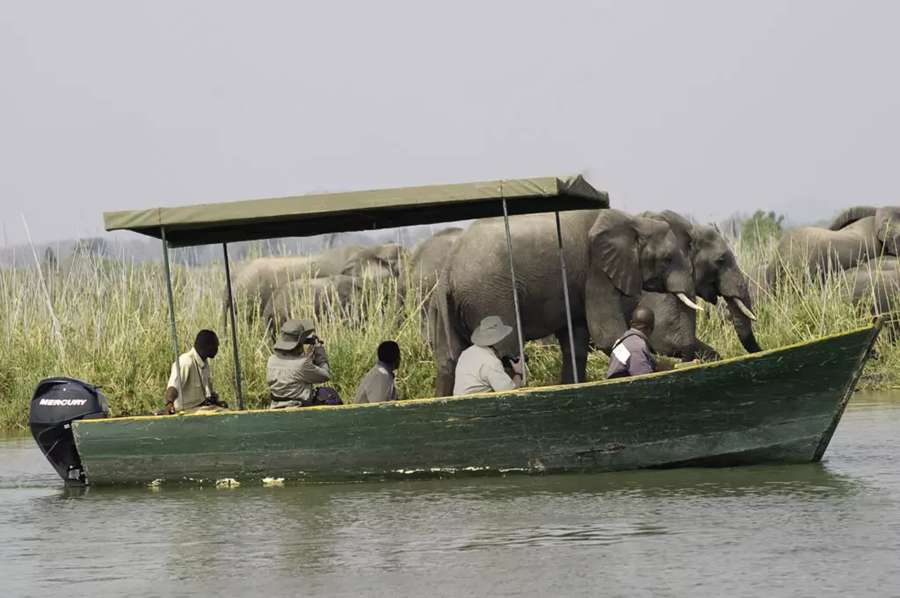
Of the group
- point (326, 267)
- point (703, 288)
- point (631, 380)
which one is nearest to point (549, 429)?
point (631, 380)

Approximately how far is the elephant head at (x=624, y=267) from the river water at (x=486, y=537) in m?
4.08

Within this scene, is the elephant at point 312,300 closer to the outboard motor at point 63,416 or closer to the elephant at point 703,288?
the elephant at point 703,288

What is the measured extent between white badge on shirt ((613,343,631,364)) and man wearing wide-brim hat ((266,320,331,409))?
2.26 metres

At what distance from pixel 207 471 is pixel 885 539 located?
209 inches

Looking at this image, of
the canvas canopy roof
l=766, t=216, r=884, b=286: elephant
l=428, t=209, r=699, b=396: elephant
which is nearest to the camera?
the canvas canopy roof

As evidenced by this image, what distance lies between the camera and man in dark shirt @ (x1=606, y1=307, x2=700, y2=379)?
11.3m

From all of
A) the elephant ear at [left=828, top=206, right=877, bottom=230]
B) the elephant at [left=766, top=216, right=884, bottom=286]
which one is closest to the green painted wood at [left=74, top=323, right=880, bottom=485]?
the elephant at [left=766, top=216, right=884, bottom=286]

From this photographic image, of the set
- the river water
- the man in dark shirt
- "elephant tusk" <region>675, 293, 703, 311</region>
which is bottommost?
the river water

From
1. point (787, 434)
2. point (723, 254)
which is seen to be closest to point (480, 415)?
point (787, 434)

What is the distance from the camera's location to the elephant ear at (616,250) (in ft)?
52.0

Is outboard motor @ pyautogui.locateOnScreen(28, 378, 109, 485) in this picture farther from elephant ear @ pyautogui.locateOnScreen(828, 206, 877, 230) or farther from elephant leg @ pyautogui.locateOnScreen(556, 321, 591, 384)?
elephant ear @ pyautogui.locateOnScreen(828, 206, 877, 230)

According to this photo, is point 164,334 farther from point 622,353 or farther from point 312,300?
point 622,353

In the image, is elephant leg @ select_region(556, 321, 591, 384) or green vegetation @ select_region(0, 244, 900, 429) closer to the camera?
elephant leg @ select_region(556, 321, 591, 384)

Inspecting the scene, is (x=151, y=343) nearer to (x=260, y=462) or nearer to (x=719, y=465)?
(x=260, y=462)
